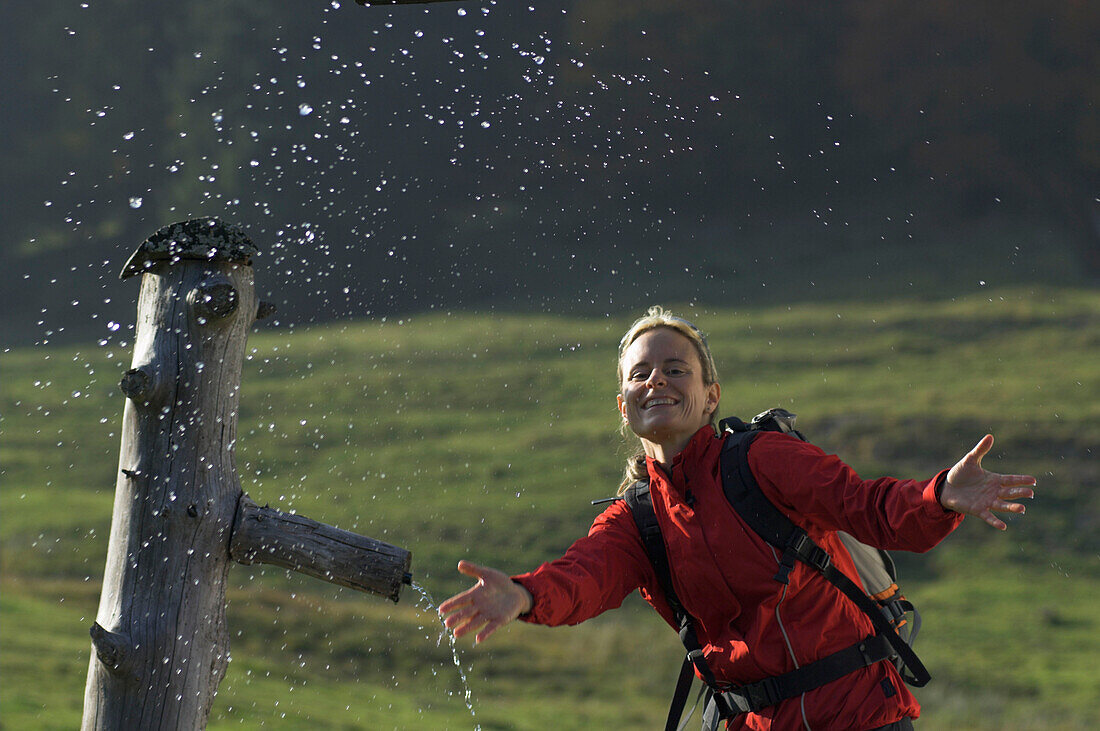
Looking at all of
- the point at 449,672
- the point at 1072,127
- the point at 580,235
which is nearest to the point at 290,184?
the point at 580,235

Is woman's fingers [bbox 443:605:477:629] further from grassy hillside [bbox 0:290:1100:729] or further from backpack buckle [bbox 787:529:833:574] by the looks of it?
grassy hillside [bbox 0:290:1100:729]

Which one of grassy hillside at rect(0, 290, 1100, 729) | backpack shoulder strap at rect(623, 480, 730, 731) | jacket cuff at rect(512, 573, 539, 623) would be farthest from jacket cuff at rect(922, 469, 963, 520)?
grassy hillside at rect(0, 290, 1100, 729)

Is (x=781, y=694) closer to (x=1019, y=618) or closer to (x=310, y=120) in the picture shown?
(x=1019, y=618)

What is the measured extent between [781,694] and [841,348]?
25.1 m

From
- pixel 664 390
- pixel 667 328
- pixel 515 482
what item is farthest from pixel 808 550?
pixel 515 482

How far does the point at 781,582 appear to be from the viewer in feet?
11.3

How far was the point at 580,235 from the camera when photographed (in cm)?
4131

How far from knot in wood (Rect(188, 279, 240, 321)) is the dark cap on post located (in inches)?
6.0

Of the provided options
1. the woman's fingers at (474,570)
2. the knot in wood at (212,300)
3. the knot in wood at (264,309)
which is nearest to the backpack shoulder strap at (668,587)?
the woman's fingers at (474,570)

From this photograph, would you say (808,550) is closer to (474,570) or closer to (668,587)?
(668,587)

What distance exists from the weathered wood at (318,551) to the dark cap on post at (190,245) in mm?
989

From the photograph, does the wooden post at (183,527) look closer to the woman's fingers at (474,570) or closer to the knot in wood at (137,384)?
the knot in wood at (137,384)

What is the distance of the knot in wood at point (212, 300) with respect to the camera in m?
4.23

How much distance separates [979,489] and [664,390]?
1.20 meters
